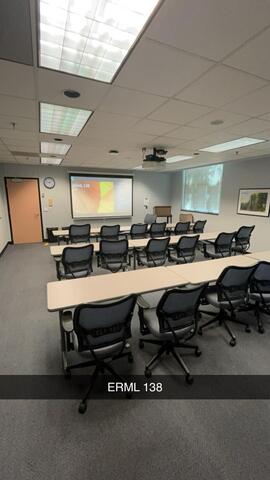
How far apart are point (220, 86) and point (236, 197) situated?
4.81 meters

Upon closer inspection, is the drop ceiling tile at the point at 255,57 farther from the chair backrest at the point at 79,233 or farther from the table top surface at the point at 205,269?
the chair backrest at the point at 79,233

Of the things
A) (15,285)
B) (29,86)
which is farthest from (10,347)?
(29,86)

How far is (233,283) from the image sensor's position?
7.52 ft

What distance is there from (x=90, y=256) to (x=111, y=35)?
2745mm

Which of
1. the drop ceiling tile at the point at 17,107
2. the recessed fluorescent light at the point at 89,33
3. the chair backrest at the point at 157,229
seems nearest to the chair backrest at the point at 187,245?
the chair backrest at the point at 157,229

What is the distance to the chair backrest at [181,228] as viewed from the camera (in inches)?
227

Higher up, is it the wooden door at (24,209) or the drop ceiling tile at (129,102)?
the drop ceiling tile at (129,102)

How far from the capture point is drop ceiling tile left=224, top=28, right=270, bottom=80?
1.39 meters

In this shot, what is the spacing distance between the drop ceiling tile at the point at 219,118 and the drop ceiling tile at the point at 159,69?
842 mm

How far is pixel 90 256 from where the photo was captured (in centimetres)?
353

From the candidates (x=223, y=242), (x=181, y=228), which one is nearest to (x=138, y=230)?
(x=181, y=228)

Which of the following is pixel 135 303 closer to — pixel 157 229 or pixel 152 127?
pixel 152 127

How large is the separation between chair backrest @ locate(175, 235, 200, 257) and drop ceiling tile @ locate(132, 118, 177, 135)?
193 cm

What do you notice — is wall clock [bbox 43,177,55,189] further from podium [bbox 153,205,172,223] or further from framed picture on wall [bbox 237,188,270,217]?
framed picture on wall [bbox 237,188,270,217]
